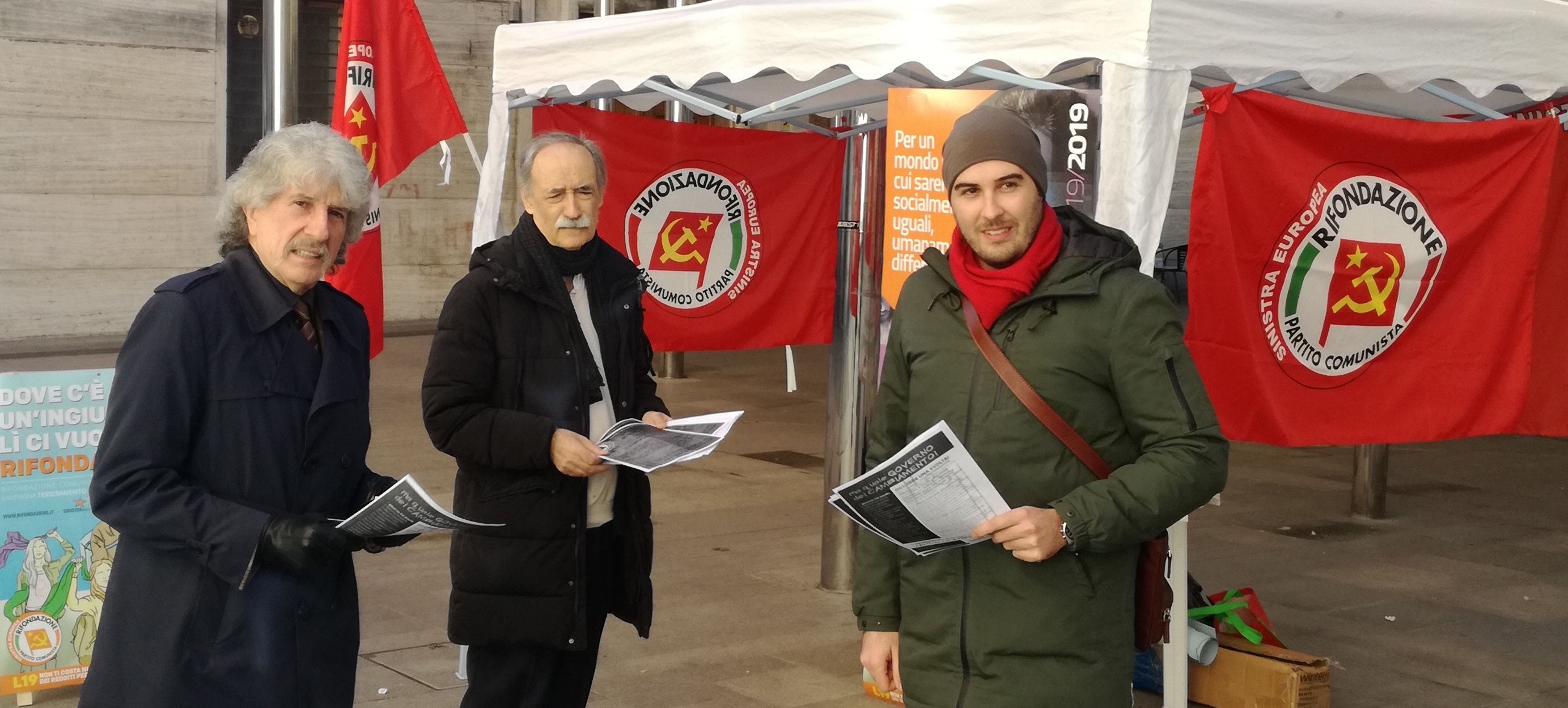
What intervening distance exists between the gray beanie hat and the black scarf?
110 centimetres

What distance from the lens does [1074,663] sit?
9.03 feet

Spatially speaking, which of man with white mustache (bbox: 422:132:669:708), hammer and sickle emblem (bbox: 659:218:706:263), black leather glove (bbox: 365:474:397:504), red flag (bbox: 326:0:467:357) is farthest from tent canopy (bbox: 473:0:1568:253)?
black leather glove (bbox: 365:474:397:504)

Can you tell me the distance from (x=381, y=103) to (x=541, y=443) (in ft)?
10.7

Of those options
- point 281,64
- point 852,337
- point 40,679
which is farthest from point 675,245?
point 40,679

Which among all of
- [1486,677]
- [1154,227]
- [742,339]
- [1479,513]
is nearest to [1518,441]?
[1479,513]

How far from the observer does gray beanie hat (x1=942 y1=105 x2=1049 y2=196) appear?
2760mm

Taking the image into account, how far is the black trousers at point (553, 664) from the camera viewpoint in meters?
3.58

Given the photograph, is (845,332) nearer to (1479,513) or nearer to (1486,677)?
(1486,677)

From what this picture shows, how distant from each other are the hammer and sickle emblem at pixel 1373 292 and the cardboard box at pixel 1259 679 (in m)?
1.21

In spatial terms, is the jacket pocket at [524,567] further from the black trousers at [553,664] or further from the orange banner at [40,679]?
the orange banner at [40,679]

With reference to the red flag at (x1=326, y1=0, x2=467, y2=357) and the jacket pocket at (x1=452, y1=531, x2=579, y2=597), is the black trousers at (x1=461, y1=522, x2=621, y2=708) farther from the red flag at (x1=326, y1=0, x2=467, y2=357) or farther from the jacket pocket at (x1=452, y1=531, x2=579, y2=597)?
the red flag at (x1=326, y1=0, x2=467, y2=357)

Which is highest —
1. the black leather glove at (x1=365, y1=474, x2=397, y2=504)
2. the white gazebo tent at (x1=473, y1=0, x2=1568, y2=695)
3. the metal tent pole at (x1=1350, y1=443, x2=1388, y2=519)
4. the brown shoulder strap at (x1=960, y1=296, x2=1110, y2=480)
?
the white gazebo tent at (x1=473, y1=0, x2=1568, y2=695)

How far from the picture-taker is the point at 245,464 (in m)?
2.56

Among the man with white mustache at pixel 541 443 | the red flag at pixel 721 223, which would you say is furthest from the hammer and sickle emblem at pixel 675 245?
the man with white mustache at pixel 541 443
